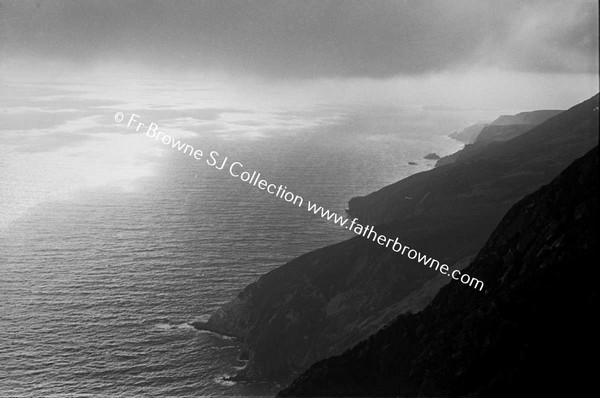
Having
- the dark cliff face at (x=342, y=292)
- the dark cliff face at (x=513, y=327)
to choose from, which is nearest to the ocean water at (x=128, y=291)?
the dark cliff face at (x=342, y=292)

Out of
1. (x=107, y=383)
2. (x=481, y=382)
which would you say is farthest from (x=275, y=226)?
(x=481, y=382)

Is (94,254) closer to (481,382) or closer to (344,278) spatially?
(344,278)

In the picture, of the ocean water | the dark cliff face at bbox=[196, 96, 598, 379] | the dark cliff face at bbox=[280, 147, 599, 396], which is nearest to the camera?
the dark cliff face at bbox=[280, 147, 599, 396]

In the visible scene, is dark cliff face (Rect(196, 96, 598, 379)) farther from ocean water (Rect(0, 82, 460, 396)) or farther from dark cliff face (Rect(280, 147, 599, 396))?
dark cliff face (Rect(280, 147, 599, 396))

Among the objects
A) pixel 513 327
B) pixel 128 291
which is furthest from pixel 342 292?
pixel 513 327

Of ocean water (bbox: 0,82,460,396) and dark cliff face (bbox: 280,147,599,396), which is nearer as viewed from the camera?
dark cliff face (bbox: 280,147,599,396)

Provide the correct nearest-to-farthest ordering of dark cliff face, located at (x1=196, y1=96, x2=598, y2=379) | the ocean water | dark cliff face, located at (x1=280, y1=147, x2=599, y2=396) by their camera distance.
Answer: dark cliff face, located at (x1=280, y1=147, x2=599, y2=396)
the ocean water
dark cliff face, located at (x1=196, y1=96, x2=598, y2=379)

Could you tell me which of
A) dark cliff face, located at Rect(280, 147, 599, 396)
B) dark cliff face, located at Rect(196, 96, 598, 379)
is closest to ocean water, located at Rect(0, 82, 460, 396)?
dark cliff face, located at Rect(196, 96, 598, 379)

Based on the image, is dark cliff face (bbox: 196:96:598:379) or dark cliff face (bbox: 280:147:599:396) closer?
dark cliff face (bbox: 280:147:599:396)
